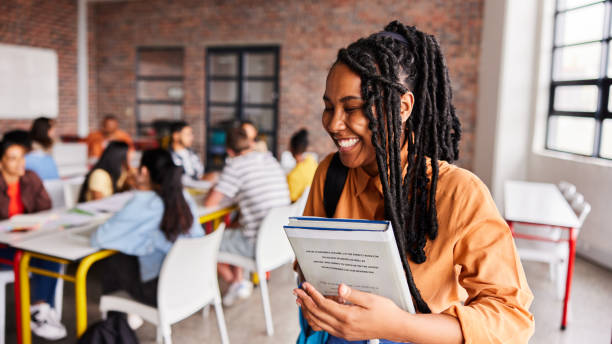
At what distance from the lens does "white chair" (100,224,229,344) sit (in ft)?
6.63

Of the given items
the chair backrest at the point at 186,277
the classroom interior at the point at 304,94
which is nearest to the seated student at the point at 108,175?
the classroom interior at the point at 304,94

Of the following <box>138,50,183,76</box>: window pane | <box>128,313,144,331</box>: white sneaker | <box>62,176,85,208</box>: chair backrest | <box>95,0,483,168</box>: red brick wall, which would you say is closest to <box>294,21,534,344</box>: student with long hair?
<box>128,313,144,331</box>: white sneaker

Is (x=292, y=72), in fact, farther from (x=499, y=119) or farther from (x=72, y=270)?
(x=72, y=270)

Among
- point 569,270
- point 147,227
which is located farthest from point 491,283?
point 569,270

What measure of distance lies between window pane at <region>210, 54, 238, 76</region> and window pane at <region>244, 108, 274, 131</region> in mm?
684

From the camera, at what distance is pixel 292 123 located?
718 cm

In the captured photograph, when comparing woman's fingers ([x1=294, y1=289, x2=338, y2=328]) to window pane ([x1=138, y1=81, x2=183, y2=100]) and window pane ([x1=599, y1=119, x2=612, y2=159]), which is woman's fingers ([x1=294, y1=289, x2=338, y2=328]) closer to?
window pane ([x1=599, y1=119, x2=612, y2=159])

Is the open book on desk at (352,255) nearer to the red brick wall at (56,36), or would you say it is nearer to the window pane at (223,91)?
the window pane at (223,91)

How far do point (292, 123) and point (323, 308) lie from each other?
6.44 m

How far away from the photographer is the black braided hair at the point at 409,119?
88 centimetres

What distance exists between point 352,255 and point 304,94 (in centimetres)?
640

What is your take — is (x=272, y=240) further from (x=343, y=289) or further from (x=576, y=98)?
(x=576, y=98)

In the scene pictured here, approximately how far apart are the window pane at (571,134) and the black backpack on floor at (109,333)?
4569 mm

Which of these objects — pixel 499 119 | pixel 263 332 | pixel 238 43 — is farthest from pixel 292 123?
pixel 263 332
